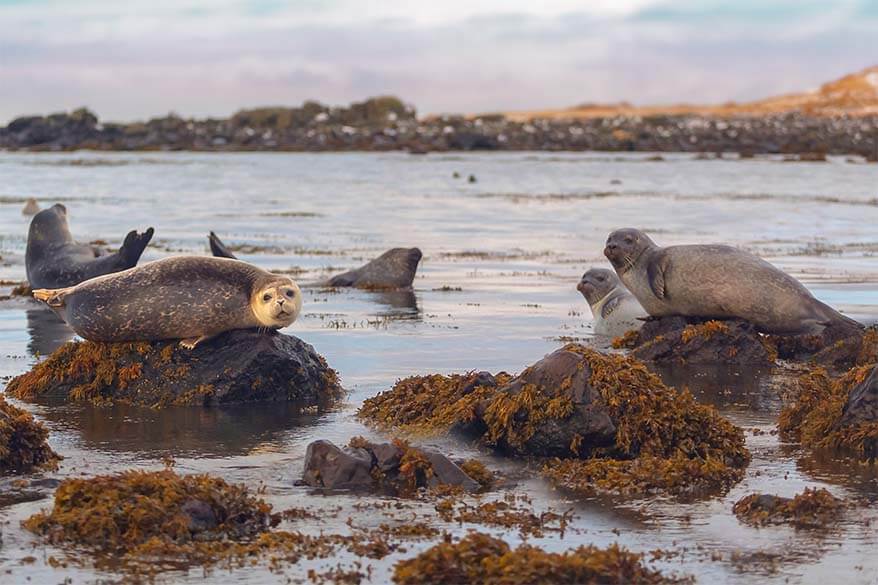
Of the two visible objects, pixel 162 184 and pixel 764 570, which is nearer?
pixel 764 570

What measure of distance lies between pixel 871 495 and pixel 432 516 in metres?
2.21

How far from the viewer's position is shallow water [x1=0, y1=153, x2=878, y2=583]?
249 inches

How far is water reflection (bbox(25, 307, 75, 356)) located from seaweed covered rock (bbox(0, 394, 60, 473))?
13.3 feet

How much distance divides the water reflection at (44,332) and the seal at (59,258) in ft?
1.65

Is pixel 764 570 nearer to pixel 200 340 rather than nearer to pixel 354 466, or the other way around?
pixel 354 466

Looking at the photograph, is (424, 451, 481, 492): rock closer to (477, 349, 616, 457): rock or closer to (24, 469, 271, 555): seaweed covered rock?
(477, 349, 616, 457): rock

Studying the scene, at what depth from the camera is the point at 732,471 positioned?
24.7ft

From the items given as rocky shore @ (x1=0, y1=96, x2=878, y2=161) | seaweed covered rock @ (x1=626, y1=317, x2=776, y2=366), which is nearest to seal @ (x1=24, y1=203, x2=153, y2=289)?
seaweed covered rock @ (x1=626, y1=317, x2=776, y2=366)

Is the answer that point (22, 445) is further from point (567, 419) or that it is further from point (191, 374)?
point (567, 419)

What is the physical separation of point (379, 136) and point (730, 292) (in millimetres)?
74105

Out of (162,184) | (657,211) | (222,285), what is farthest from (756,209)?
(222,285)

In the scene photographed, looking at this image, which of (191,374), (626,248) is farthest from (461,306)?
(191,374)

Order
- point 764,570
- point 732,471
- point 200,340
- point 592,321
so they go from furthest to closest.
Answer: point 592,321, point 200,340, point 732,471, point 764,570

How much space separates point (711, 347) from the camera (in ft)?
37.4
